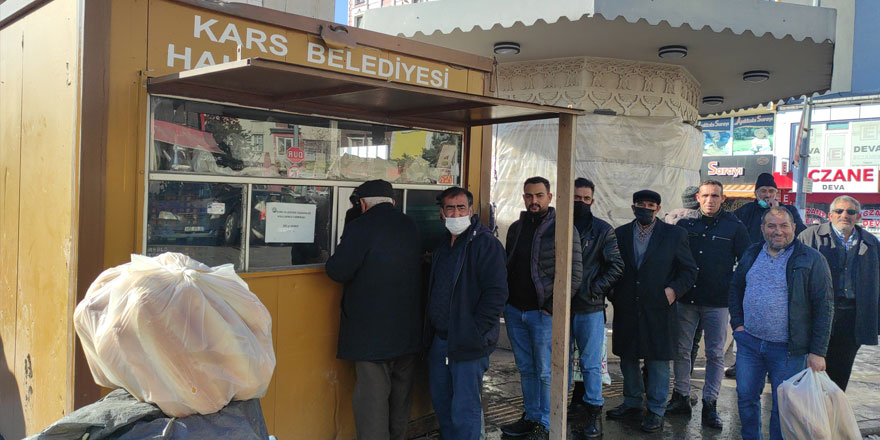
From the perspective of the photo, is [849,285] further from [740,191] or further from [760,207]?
[740,191]

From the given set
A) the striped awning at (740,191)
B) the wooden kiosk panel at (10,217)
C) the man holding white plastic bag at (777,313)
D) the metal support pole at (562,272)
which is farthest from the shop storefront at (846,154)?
the wooden kiosk panel at (10,217)

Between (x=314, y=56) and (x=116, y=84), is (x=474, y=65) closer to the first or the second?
(x=314, y=56)

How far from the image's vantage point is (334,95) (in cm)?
375

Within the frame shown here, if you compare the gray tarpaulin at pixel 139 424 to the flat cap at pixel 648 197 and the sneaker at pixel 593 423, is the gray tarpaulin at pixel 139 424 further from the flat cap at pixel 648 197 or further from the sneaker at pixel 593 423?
the flat cap at pixel 648 197

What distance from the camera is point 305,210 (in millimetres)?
4176

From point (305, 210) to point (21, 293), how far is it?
172 centimetres

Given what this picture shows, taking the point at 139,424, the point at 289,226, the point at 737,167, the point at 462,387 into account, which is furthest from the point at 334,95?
the point at 737,167

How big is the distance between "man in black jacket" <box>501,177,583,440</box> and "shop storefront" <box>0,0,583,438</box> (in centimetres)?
76

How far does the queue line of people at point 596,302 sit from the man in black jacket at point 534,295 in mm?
10

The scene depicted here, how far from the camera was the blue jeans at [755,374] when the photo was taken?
171 inches

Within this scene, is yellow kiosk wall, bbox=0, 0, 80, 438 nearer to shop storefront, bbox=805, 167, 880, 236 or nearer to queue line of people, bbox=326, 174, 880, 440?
queue line of people, bbox=326, 174, 880, 440

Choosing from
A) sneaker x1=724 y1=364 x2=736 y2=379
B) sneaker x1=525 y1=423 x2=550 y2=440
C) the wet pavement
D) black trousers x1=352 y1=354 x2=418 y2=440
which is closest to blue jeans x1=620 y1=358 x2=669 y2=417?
the wet pavement

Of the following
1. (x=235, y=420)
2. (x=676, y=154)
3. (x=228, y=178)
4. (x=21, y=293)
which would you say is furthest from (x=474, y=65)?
(x=676, y=154)

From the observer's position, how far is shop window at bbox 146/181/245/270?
3529mm
